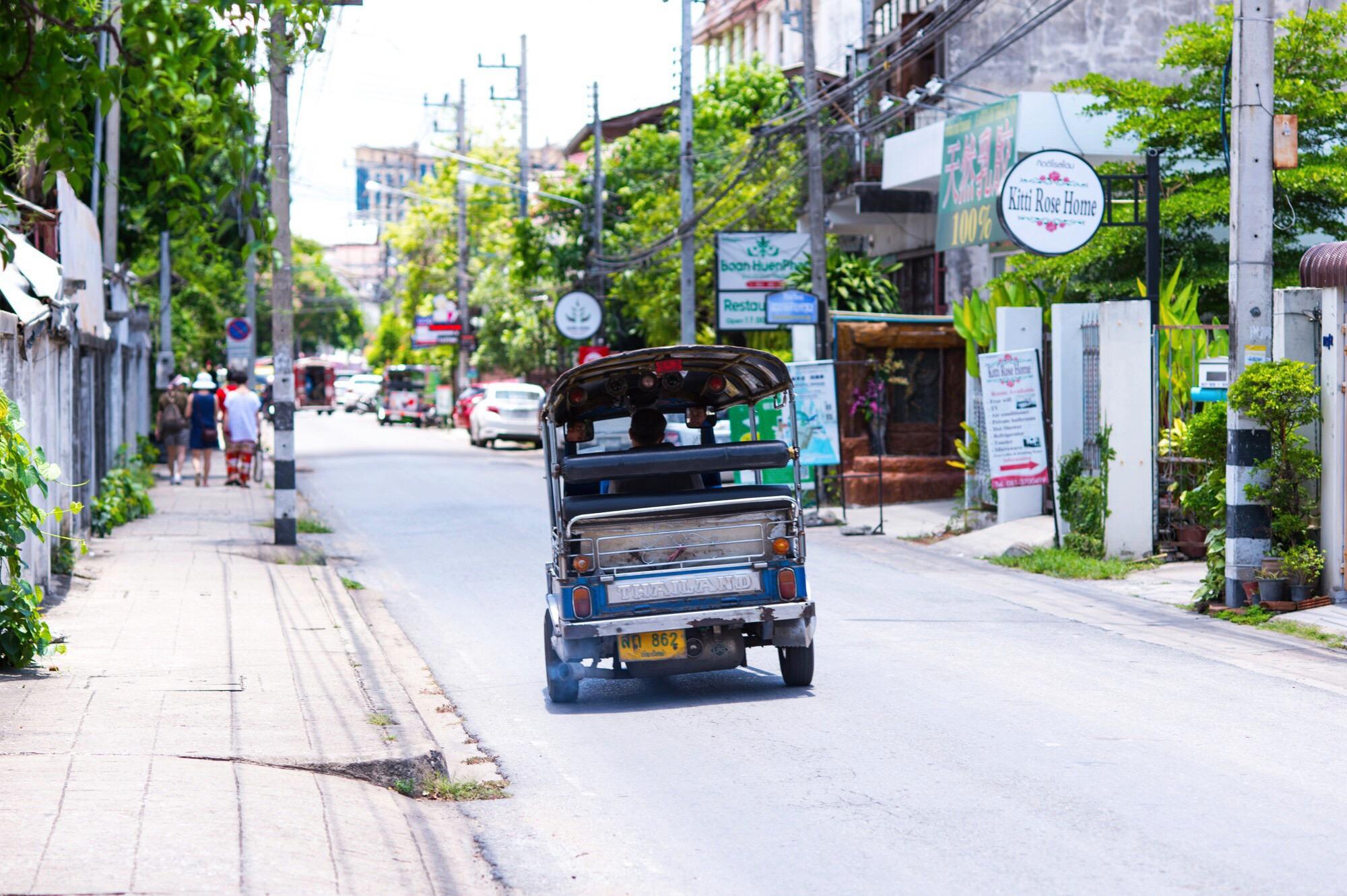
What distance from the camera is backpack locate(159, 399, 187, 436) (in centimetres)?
2811

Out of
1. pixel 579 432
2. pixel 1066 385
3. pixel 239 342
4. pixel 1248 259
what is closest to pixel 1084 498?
pixel 1066 385

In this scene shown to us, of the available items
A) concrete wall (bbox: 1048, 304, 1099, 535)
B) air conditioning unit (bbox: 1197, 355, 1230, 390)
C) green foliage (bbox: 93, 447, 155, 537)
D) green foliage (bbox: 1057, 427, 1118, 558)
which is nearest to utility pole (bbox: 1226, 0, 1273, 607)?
air conditioning unit (bbox: 1197, 355, 1230, 390)

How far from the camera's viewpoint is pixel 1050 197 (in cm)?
1748

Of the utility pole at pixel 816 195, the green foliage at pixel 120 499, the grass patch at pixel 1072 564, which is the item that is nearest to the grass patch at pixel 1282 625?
the grass patch at pixel 1072 564

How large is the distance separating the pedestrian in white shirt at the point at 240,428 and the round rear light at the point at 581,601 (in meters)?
18.6

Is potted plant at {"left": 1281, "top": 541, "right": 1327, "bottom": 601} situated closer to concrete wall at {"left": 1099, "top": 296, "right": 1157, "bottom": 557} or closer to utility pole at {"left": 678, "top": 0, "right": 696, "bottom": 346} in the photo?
concrete wall at {"left": 1099, "top": 296, "right": 1157, "bottom": 557}

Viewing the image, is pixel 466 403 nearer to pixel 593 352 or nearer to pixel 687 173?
pixel 593 352

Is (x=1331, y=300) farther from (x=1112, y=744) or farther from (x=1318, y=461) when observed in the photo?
(x=1112, y=744)

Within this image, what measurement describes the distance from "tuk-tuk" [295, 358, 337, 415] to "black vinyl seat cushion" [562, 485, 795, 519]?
265ft

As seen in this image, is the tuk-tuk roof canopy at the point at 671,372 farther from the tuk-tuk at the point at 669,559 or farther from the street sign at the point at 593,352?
the street sign at the point at 593,352

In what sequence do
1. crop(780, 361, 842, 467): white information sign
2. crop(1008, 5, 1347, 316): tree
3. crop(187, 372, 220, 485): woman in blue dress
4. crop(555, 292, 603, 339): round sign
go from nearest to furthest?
crop(1008, 5, 1347, 316): tree < crop(780, 361, 842, 467): white information sign < crop(187, 372, 220, 485): woman in blue dress < crop(555, 292, 603, 339): round sign

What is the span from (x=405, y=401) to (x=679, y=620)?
6248 centimetres

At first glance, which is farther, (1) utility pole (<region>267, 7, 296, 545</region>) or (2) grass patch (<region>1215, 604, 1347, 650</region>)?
(1) utility pole (<region>267, 7, 296, 545</region>)

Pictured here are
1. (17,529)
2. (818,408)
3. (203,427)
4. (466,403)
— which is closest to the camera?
(17,529)
